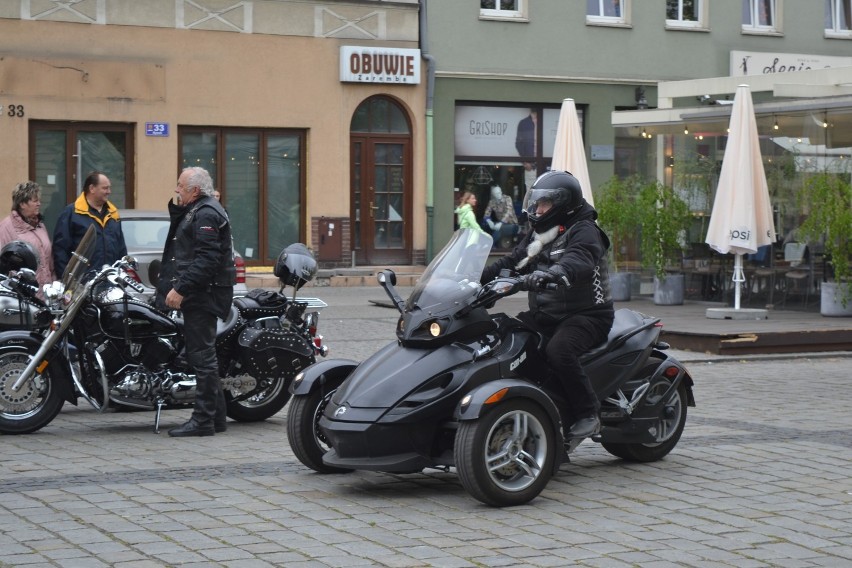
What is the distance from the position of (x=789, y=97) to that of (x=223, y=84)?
10579 millimetres

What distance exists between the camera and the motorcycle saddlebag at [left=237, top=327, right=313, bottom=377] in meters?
10.2

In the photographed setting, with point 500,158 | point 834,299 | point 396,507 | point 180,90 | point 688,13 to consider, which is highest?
point 688,13

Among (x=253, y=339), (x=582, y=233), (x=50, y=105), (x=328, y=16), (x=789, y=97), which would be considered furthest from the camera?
(x=328, y=16)

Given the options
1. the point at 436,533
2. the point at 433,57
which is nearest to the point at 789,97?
the point at 433,57

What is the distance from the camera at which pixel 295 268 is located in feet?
33.4

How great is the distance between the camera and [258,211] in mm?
27062

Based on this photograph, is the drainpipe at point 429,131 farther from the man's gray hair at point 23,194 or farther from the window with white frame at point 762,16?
the man's gray hair at point 23,194

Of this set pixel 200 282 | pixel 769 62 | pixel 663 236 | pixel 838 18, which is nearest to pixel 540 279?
pixel 200 282

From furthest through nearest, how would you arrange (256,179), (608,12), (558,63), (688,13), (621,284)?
(688,13) < (608,12) < (558,63) < (256,179) < (621,284)

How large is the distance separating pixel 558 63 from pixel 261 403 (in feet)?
66.5

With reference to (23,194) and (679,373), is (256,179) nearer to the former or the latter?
(23,194)

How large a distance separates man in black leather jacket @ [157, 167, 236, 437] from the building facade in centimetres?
1775

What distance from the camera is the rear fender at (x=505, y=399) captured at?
23.3ft

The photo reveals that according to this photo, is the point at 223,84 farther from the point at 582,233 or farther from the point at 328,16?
the point at 582,233
